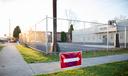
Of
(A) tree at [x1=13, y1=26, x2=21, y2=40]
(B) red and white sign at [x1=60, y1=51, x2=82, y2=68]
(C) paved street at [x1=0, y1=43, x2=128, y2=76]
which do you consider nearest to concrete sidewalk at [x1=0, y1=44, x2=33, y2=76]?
(C) paved street at [x1=0, y1=43, x2=128, y2=76]

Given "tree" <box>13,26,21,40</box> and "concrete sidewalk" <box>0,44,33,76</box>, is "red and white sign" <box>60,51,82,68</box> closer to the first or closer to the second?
"concrete sidewalk" <box>0,44,33,76</box>

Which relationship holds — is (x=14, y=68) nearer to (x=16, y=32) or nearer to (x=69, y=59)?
(x=69, y=59)

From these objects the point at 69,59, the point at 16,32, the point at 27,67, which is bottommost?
the point at 27,67

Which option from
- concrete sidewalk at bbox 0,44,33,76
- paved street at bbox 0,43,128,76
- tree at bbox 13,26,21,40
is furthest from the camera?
tree at bbox 13,26,21,40

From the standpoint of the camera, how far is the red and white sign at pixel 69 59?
17.0ft

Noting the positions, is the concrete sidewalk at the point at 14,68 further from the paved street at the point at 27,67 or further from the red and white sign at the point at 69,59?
the red and white sign at the point at 69,59

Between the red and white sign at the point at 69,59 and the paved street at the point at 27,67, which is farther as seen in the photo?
the paved street at the point at 27,67

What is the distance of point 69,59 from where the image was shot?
5.32 metres

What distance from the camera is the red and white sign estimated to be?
204 inches

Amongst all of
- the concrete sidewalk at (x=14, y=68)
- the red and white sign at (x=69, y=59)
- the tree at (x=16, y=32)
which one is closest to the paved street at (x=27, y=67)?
the concrete sidewalk at (x=14, y=68)

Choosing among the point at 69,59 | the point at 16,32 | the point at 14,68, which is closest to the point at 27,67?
the point at 14,68

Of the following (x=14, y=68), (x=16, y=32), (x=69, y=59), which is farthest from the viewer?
(x=16, y=32)

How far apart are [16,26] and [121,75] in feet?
229

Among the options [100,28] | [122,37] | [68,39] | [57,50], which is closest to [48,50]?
[57,50]
